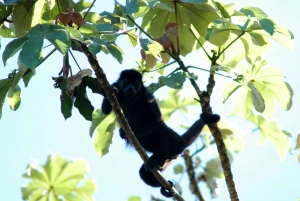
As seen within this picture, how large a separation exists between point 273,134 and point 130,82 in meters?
1.81

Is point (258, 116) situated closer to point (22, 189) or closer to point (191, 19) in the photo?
point (191, 19)

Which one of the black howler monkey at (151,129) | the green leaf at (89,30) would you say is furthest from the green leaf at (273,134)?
the green leaf at (89,30)

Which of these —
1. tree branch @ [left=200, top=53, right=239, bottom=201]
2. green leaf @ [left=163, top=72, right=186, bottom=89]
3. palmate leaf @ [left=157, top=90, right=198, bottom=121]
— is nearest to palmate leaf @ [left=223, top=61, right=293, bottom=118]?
tree branch @ [left=200, top=53, right=239, bottom=201]

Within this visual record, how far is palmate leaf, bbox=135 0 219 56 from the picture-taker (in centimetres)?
412

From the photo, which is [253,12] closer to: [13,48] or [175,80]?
[175,80]

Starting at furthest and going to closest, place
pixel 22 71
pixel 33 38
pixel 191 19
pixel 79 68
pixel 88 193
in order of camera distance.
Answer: pixel 88 193
pixel 191 19
pixel 79 68
pixel 22 71
pixel 33 38

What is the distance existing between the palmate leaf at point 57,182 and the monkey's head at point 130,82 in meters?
1.29

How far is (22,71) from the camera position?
135 inches

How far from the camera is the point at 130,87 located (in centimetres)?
554

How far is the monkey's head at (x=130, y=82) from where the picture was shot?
5.52 meters

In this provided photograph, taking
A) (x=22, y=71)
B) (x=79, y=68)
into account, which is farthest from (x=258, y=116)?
(x=22, y=71)

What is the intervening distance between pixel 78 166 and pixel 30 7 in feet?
9.49

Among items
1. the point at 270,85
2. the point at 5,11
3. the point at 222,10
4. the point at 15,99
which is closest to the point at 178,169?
the point at 270,85

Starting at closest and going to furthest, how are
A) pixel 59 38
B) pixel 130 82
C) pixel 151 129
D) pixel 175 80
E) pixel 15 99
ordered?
pixel 59 38, pixel 175 80, pixel 15 99, pixel 151 129, pixel 130 82
